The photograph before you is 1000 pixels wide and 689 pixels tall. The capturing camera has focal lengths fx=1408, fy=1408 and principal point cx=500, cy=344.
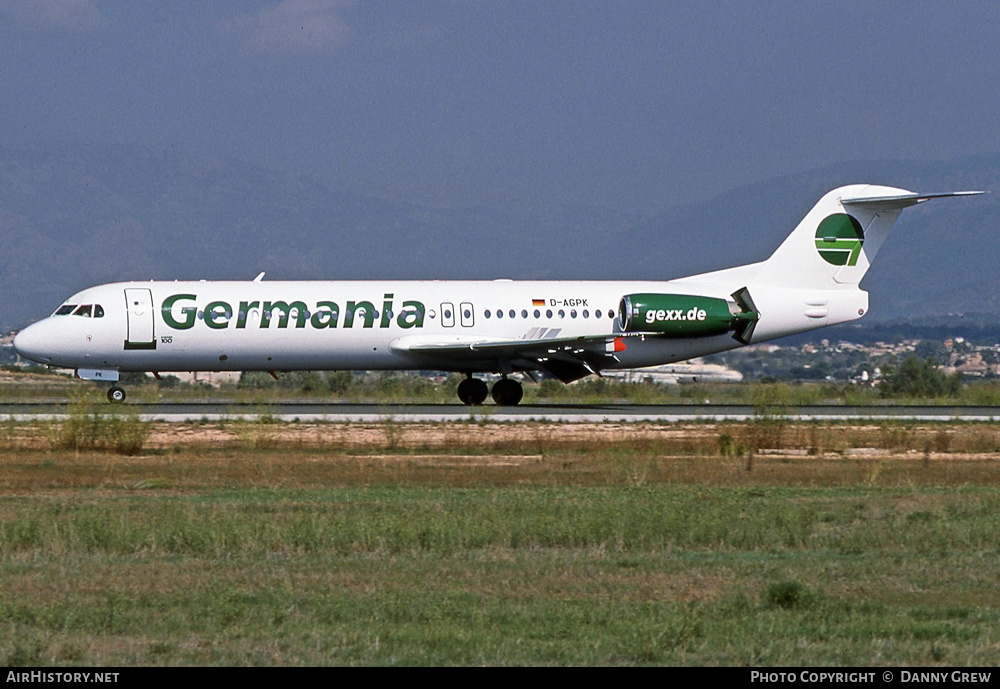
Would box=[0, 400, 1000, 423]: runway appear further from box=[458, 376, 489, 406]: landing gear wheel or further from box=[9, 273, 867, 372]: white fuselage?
box=[9, 273, 867, 372]: white fuselage

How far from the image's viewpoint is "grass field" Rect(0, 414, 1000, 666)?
392 inches

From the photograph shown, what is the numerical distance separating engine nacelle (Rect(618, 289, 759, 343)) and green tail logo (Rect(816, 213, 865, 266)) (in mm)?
3239

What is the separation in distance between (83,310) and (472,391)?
1096 centimetres

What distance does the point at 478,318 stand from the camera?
38875 millimetres

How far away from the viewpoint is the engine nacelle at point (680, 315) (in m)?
39.1

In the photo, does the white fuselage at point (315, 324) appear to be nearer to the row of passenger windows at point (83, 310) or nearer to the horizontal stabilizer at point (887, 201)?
the row of passenger windows at point (83, 310)

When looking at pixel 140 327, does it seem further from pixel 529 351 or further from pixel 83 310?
pixel 529 351

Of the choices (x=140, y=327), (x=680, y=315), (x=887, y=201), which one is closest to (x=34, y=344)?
(x=140, y=327)

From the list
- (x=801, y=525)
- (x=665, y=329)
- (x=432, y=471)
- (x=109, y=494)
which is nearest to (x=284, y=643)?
(x=801, y=525)

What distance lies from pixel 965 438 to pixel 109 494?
19.3 m

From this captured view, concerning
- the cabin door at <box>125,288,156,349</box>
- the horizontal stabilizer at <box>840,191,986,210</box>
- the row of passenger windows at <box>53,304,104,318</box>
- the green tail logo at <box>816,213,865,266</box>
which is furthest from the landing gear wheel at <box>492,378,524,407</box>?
the horizontal stabilizer at <box>840,191,986,210</box>

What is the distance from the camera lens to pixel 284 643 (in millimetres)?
9891

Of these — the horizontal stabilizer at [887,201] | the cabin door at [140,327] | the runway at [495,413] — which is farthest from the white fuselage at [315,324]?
the horizontal stabilizer at [887,201]
